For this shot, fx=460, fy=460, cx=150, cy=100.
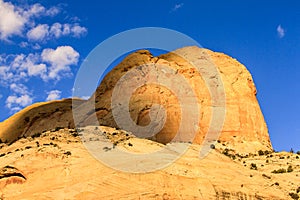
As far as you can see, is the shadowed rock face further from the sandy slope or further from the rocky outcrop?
the sandy slope

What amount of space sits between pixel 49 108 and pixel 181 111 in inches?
1023

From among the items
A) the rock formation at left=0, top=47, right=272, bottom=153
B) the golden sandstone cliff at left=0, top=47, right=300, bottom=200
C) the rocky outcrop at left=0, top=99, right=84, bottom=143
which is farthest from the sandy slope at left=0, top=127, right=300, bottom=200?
the rocky outcrop at left=0, top=99, right=84, bottom=143

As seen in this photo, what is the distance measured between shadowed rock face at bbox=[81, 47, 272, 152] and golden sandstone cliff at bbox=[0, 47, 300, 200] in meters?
0.11

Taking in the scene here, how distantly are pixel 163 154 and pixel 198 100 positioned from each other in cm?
2130

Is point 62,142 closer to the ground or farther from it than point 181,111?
closer to the ground

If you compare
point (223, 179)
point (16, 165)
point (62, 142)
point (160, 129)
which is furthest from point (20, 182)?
point (160, 129)

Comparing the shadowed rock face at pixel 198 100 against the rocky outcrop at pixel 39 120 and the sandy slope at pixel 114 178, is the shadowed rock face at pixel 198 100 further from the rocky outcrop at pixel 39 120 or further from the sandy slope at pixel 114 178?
the sandy slope at pixel 114 178

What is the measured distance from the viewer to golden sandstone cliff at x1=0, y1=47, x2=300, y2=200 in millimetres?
25906

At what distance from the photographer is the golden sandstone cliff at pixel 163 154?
2591 cm

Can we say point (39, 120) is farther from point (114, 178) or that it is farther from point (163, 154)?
point (114, 178)

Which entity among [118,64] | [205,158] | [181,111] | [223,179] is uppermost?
[118,64]

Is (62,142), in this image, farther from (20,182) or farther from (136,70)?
(136,70)

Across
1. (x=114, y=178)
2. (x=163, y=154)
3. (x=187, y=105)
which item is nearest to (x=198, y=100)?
(x=187, y=105)

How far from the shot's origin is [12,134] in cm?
6569
